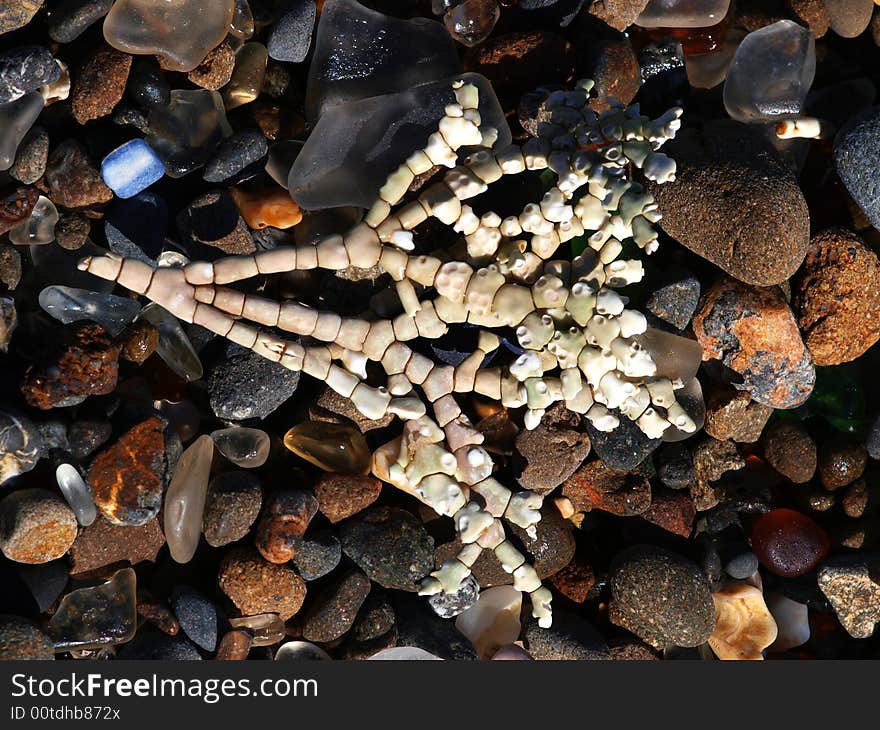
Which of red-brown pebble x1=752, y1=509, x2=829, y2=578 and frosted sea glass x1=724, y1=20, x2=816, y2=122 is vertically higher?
frosted sea glass x1=724, y1=20, x2=816, y2=122

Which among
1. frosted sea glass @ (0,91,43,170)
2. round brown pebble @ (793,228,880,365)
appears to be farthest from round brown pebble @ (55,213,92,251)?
round brown pebble @ (793,228,880,365)

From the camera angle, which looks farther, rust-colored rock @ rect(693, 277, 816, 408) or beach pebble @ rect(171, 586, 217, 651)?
rust-colored rock @ rect(693, 277, 816, 408)

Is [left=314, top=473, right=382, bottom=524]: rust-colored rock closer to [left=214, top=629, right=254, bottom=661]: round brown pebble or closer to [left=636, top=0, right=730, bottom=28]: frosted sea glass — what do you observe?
[left=214, top=629, right=254, bottom=661]: round brown pebble

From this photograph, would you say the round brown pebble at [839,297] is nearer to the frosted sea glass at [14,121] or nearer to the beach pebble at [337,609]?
the beach pebble at [337,609]

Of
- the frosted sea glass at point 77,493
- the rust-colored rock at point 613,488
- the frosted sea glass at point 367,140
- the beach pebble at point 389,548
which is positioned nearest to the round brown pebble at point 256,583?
the beach pebble at point 389,548

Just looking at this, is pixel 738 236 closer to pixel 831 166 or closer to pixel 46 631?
pixel 831 166

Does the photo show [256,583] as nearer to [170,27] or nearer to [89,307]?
[89,307]

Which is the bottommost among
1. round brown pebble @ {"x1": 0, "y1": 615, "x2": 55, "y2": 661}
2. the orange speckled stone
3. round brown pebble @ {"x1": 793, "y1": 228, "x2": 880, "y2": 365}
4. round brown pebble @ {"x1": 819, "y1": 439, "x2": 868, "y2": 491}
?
round brown pebble @ {"x1": 819, "y1": 439, "x2": 868, "y2": 491}

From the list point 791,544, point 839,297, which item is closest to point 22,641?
point 791,544
